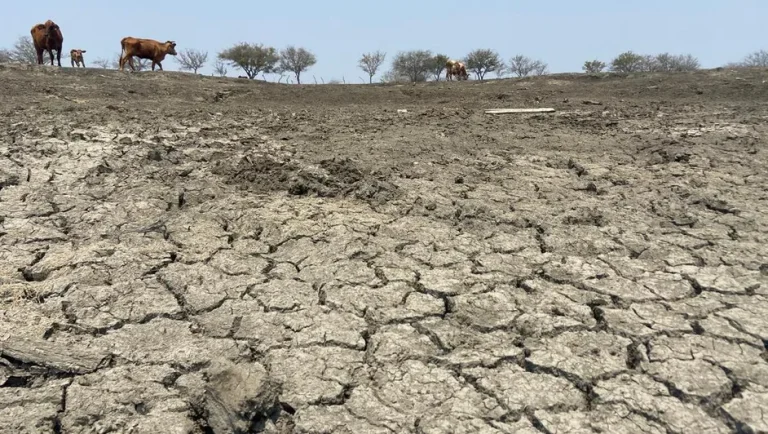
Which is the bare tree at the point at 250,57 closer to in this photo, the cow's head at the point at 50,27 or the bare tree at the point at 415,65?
the bare tree at the point at 415,65

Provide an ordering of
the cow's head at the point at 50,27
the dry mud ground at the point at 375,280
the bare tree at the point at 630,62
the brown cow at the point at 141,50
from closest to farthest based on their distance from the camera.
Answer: the dry mud ground at the point at 375,280 < the cow's head at the point at 50,27 < the brown cow at the point at 141,50 < the bare tree at the point at 630,62

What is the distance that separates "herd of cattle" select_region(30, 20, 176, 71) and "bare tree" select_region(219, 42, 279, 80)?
994 centimetres

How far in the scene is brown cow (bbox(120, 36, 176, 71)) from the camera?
1016 cm

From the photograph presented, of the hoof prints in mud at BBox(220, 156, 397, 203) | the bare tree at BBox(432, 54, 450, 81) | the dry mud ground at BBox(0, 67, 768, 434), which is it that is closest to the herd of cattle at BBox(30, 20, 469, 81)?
the dry mud ground at BBox(0, 67, 768, 434)

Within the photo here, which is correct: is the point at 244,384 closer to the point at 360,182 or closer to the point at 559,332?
the point at 559,332

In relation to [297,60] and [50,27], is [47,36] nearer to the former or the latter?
[50,27]

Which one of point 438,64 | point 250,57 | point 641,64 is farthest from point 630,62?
point 250,57

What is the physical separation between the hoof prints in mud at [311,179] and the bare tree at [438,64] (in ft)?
68.2

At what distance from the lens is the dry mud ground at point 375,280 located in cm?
172

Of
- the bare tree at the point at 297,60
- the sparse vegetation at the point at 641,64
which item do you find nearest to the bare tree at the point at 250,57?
the bare tree at the point at 297,60

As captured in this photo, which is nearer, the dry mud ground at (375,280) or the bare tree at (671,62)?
the dry mud ground at (375,280)

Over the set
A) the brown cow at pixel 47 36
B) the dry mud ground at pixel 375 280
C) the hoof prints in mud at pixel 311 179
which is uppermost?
the brown cow at pixel 47 36

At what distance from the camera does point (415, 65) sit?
81.2ft

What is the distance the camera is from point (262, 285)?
2389 millimetres
